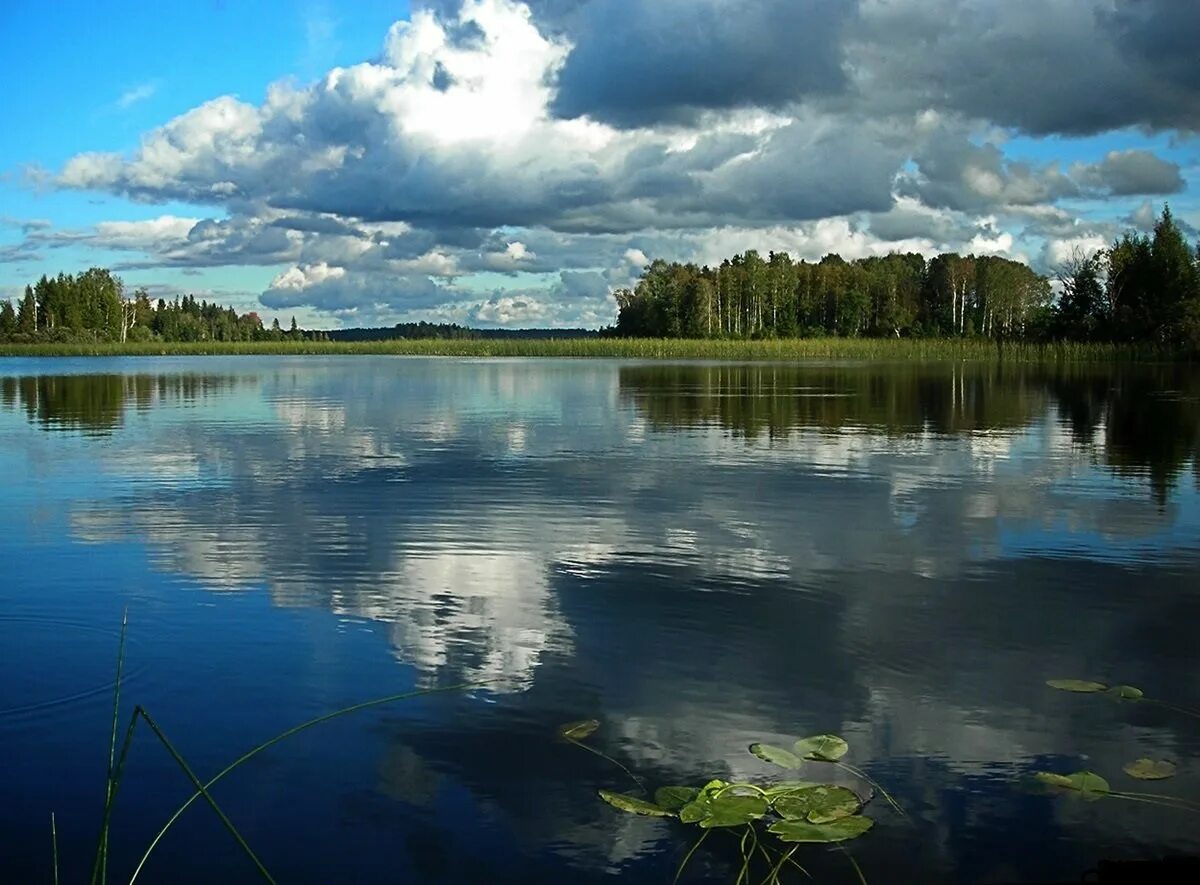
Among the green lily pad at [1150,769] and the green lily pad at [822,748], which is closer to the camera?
the green lily pad at [1150,769]

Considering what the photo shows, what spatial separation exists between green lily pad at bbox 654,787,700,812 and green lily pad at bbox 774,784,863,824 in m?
0.34

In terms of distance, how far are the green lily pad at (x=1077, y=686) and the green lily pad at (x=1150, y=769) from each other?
2.87 feet

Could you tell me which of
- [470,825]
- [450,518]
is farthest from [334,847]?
[450,518]

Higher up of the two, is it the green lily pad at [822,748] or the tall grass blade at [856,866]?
the green lily pad at [822,748]

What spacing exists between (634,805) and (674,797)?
169 mm

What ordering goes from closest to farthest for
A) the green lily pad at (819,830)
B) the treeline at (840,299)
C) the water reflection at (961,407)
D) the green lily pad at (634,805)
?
1. the green lily pad at (819,830)
2. the green lily pad at (634,805)
3. the water reflection at (961,407)
4. the treeline at (840,299)

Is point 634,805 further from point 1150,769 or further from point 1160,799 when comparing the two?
point 1150,769

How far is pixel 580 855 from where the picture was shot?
3994mm

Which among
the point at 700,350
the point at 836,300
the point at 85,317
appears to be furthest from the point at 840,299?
the point at 85,317

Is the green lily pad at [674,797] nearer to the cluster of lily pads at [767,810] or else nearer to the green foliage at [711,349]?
the cluster of lily pads at [767,810]

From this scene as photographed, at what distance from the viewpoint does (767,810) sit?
166 inches

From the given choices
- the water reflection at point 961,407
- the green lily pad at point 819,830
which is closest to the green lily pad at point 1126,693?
the green lily pad at point 819,830

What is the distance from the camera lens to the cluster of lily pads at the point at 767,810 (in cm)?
400

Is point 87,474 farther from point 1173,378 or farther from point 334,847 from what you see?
point 1173,378
